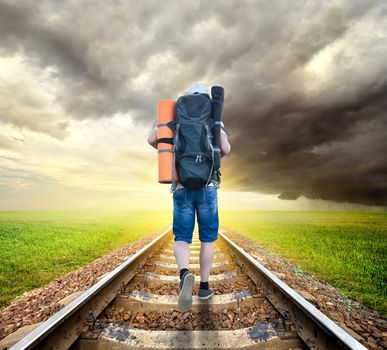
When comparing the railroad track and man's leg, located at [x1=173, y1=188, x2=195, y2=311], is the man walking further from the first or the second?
the railroad track

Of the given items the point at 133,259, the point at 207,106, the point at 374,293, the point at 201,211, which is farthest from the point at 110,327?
the point at 374,293

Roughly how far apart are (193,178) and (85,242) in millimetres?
8650

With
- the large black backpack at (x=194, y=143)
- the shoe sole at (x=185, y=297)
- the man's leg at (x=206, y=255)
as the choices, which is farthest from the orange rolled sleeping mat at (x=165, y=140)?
the shoe sole at (x=185, y=297)

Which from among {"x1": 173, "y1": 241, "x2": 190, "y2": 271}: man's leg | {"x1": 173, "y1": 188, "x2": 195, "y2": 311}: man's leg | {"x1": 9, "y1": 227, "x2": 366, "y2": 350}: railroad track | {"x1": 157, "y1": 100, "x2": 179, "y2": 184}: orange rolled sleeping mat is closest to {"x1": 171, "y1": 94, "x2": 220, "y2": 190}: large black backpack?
{"x1": 157, "y1": 100, "x2": 179, "y2": 184}: orange rolled sleeping mat

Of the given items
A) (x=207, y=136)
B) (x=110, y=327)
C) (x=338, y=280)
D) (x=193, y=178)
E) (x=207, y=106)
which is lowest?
(x=338, y=280)

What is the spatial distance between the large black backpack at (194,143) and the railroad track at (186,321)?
139 cm

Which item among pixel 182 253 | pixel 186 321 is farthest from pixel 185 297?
pixel 182 253

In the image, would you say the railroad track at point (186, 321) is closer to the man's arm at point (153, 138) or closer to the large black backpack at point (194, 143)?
the large black backpack at point (194, 143)

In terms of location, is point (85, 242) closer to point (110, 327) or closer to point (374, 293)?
point (110, 327)

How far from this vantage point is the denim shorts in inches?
115

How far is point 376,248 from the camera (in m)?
8.74

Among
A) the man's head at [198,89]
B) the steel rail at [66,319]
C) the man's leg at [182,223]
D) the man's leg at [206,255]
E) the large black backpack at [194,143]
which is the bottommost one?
the steel rail at [66,319]

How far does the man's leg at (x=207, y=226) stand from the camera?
2.93m

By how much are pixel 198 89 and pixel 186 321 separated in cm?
248
